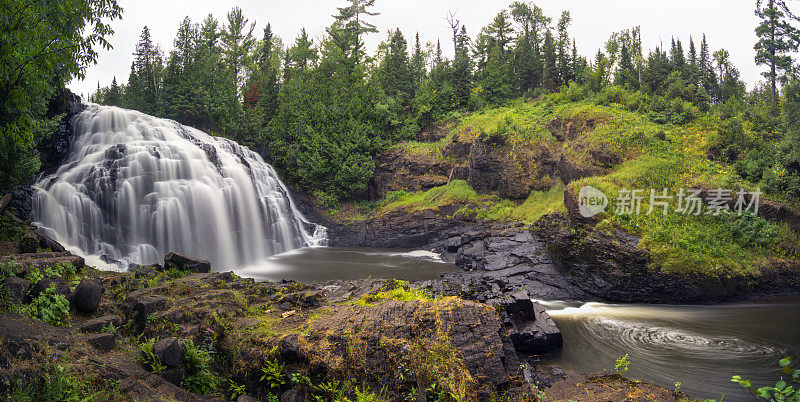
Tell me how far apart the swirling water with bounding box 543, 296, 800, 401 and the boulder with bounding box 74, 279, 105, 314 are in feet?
27.8

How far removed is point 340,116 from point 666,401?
28.2 meters

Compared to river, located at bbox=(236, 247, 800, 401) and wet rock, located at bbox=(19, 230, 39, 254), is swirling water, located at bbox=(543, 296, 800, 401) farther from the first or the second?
wet rock, located at bbox=(19, 230, 39, 254)

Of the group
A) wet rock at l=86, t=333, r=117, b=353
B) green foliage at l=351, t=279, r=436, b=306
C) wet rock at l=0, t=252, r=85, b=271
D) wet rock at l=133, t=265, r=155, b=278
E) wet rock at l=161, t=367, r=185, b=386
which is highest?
wet rock at l=0, t=252, r=85, b=271

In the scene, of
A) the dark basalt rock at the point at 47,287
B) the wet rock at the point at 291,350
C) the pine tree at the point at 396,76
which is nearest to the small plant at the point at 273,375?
the wet rock at the point at 291,350

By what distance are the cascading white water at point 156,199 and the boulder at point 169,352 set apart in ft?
39.1

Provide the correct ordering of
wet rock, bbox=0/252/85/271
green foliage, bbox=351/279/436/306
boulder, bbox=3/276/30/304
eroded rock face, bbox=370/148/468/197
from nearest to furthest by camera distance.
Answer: boulder, bbox=3/276/30/304
wet rock, bbox=0/252/85/271
green foliage, bbox=351/279/436/306
eroded rock face, bbox=370/148/468/197

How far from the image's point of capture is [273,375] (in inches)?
194

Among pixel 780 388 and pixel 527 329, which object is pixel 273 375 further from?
pixel 780 388

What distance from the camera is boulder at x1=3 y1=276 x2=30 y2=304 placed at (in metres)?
5.17

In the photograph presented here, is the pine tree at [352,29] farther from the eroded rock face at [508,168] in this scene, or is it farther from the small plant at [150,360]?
the small plant at [150,360]

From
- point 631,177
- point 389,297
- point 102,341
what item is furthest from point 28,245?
point 631,177

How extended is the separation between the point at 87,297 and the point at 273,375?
3509 mm

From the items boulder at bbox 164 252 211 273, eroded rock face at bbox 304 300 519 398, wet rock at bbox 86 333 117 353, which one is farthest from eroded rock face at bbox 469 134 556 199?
wet rock at bbox 86 333 117 353

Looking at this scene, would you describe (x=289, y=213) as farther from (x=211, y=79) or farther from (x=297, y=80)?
(x=211, y=79)
